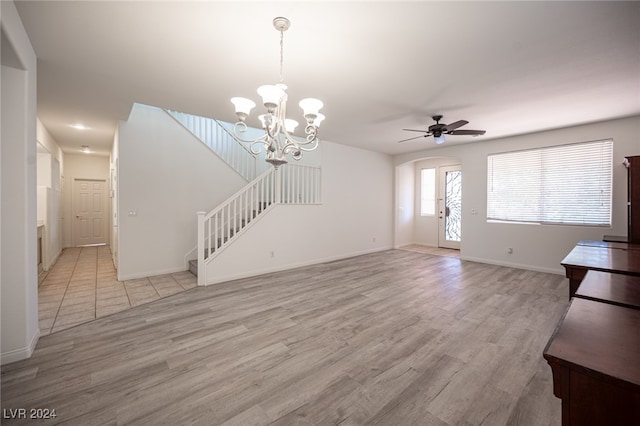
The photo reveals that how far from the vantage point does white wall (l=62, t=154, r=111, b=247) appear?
7.38 metres

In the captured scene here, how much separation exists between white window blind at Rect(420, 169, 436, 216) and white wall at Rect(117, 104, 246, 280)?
609cm

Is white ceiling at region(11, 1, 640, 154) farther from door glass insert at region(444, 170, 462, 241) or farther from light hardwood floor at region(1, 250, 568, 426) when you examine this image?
door glass insert at region(444, 170, 462, 241)

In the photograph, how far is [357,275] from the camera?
4.77 m

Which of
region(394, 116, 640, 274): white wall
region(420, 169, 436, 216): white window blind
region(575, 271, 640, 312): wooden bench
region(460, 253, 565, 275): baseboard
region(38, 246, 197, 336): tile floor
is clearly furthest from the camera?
region(420, 169, 436, 216): white window blind

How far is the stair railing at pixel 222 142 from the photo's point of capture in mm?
5161

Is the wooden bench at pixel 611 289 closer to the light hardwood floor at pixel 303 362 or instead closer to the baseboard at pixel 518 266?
the light hardwood floor at pixel 303 362

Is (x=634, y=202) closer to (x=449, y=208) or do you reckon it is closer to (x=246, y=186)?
(x=449, y=208)

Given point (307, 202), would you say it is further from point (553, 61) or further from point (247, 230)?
point (553, 61)

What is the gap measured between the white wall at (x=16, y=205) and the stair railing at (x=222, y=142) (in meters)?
2.86

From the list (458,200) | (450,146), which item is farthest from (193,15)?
(458,200)

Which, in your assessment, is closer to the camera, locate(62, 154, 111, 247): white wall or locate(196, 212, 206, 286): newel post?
locate(196, 212, 206, 286): newel post

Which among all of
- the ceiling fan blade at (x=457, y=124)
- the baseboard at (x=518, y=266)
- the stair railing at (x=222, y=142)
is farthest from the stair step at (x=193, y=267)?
the baseboard at (x=518, y=266)

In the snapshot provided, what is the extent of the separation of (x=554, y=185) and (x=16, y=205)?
24.8ft

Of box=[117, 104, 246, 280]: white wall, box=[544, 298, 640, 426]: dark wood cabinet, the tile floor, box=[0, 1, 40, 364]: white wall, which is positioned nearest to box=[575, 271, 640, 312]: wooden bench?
box=[544, 298, 640, 426]: dark wood cabinet
